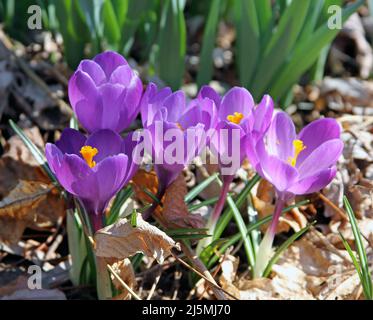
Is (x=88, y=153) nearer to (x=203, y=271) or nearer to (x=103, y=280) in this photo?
(x=103, y=280)

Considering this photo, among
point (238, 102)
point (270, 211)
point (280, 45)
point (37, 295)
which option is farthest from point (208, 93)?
point (280, 45)

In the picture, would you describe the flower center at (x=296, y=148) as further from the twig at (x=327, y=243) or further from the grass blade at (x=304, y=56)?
the grass blade at (x=304, y=56)

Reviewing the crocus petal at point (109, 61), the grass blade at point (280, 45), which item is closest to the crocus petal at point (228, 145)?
the crocus petal at point (109, 61)

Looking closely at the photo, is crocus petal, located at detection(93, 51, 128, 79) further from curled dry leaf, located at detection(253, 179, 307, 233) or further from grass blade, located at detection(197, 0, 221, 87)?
grass blade, located at detection(197, 0, 221, 87)

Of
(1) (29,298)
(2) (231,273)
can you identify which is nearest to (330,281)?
(2) (231,273)

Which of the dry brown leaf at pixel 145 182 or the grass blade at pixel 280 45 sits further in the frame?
the grass blade at pixel 280 45

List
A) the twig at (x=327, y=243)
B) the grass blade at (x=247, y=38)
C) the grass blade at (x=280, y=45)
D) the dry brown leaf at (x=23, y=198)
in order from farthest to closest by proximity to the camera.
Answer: the grass blade at (x=247, y=38)
the grass blade at (x=280, y=45)
the twig at (x=327, y=243)
the dry brown leaf at (x=23, y=198)

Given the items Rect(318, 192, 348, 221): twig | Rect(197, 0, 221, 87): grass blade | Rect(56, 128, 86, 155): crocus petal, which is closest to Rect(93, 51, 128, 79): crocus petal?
Rect(56, 128, 86, 155): crocus petal
